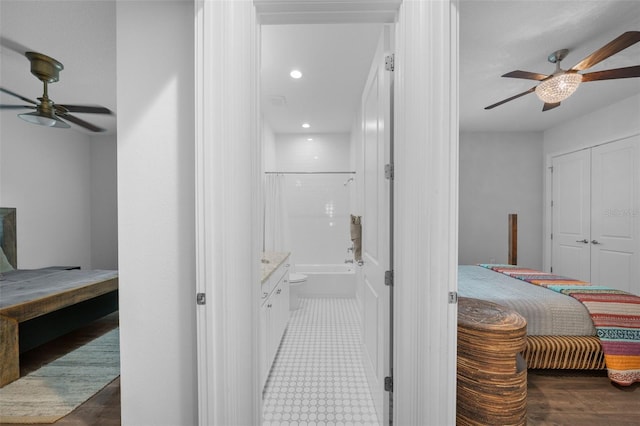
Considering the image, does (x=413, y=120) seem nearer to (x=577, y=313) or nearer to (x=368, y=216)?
(x=368, y=216)

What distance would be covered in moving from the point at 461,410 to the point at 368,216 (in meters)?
1.12

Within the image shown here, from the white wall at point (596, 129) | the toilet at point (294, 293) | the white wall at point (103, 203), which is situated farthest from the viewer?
the white wall at point (103, 203)

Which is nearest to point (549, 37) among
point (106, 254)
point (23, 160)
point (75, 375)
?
point (75, 375)

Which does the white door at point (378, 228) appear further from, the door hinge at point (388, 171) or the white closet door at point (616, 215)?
the white closet door at point (616, 215)

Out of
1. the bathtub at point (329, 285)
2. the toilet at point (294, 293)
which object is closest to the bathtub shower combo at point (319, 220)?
the bathtub at point (329, 285)

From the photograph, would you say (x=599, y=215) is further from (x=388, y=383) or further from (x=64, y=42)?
(x=64, y=42)

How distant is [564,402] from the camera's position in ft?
5.82

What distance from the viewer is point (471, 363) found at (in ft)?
4.37

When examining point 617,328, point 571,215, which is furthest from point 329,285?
point 571,215

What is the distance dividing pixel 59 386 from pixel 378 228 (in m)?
2.48

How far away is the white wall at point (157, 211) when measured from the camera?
1.10m

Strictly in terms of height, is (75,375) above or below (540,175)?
below

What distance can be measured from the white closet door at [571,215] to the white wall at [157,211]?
16.7 feet

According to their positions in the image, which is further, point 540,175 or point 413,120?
point 540,175
